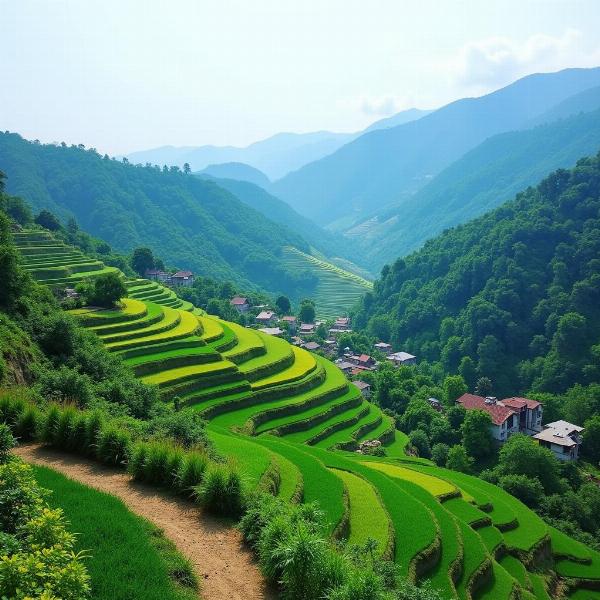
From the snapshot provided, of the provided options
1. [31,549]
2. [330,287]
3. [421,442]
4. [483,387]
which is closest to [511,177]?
[330,287]

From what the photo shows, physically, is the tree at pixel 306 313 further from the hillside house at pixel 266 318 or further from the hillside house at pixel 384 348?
the hillside house at pixel 384 348

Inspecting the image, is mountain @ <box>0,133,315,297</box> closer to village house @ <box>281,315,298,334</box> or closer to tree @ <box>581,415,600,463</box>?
village house @ <box>281,315,298,334</box>

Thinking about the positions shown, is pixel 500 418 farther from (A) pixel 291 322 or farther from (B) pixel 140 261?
(B) pixel 140 261

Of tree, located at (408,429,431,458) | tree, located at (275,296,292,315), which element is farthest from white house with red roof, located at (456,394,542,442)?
tree, located at (275,296,292,315)

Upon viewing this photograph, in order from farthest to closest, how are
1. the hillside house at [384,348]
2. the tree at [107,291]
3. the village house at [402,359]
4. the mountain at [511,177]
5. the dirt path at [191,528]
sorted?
the mountain at [511,177] < the hillside house at [384,348] < the village house at [402,359] < the tree at [107,291] < the dirt path at [191,528]

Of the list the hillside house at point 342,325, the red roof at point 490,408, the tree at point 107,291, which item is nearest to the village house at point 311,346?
the hillside house at point 342,325

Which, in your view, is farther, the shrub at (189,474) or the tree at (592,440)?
the tree at (592,440)
